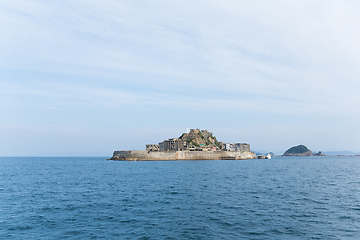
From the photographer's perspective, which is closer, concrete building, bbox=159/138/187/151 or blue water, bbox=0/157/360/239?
blue water, bbox=0/157/360/239

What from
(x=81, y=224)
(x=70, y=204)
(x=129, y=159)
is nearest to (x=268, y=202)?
(x=81, y=224)

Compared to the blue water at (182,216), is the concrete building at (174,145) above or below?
above

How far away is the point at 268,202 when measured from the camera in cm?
3334

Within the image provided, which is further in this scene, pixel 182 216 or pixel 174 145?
pixel 174 145

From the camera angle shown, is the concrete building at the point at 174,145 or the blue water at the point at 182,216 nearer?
the blue water at the point at 182,216

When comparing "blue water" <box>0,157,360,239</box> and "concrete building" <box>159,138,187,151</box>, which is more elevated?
"concrete building" <box>159,138,187,151</box>

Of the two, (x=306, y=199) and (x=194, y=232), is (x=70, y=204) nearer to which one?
(x=194, y=232)

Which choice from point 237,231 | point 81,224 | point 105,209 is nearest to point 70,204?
point 105,209

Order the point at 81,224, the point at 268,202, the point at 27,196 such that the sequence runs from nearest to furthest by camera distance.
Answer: the point at 81,224
the point at 268,202
the point at 27,196

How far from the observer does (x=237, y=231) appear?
70.9 ft

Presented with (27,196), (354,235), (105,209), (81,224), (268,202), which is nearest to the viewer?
(354,235)

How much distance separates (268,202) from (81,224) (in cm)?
2350

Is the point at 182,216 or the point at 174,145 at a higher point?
the point at 174,145

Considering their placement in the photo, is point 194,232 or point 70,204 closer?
point 194,232
